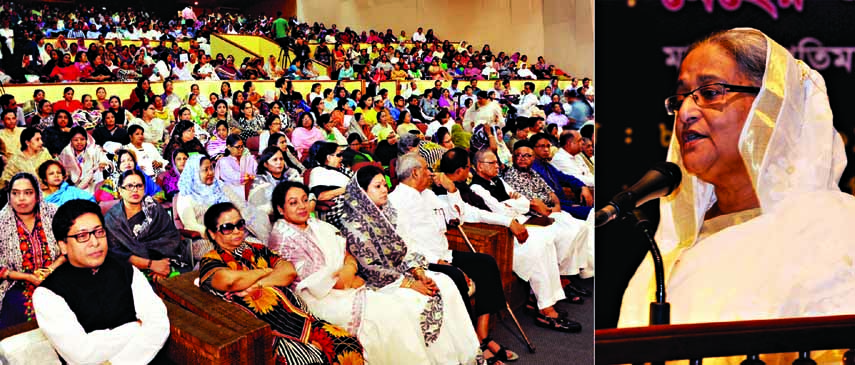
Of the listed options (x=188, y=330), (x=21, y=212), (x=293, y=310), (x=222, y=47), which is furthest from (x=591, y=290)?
(x=21, y=212)

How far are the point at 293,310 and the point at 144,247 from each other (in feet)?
1.26

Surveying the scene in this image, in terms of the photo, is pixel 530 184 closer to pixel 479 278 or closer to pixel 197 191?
pixel 479 278

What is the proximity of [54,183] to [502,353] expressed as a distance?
108cm

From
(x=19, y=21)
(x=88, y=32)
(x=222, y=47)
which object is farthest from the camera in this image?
(x=222, y=47)

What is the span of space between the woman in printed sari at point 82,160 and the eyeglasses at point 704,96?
1.40m

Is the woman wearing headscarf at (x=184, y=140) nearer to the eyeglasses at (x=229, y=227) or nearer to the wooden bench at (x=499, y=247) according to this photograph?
the eyeglasses at (x=229, y=227)

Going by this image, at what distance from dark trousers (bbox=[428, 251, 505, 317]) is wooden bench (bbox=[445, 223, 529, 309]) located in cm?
2

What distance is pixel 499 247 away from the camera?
1741 millimetres

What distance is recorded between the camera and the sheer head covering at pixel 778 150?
5.89 feet

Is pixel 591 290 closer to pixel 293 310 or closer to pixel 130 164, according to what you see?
pixel 293 310

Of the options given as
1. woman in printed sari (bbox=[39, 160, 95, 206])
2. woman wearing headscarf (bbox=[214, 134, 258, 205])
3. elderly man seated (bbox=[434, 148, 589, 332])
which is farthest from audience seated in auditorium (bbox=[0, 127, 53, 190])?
elderly man seated (bbox=[434, 148, 589, 332])

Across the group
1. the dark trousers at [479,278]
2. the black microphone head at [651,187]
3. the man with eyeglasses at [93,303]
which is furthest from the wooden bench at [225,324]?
the black microphone head at [651,187]

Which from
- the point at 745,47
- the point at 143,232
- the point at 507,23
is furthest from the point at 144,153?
the point at 745,47

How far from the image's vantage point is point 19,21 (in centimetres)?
127
